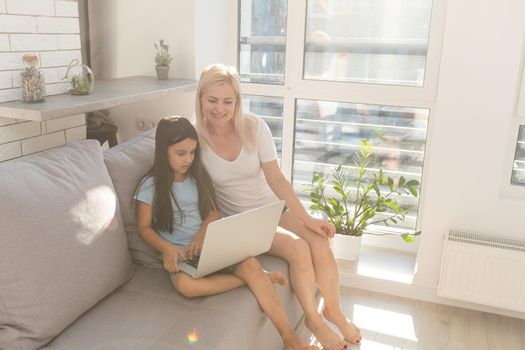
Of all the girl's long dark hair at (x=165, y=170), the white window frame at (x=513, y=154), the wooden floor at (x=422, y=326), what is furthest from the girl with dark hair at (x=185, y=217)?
the white window frame at (x=513, y=154)

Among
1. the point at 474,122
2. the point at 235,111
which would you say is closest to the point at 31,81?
the point at 235,111

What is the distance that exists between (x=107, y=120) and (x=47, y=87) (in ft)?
2.75

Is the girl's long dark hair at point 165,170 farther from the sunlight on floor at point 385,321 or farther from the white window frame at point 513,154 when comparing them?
the white window frame at point 513,154

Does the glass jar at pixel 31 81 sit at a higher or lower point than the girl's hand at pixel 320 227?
higher

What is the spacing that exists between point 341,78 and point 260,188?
2.91 ft

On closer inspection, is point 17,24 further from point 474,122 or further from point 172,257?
point 474,122

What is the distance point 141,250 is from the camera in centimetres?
207

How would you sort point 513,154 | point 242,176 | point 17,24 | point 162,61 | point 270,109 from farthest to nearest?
point 270,109
point 162,61
point 513,154
point 242,176
point 17,24

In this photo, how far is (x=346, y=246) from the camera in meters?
2.86

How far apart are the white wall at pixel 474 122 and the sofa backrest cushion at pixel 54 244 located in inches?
59.2

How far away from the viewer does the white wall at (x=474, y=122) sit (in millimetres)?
2342

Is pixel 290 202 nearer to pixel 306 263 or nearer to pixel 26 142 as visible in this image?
pixel 306 263

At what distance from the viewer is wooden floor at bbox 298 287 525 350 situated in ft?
7.70

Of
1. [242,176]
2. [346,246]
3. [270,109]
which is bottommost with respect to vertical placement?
[346,246]
